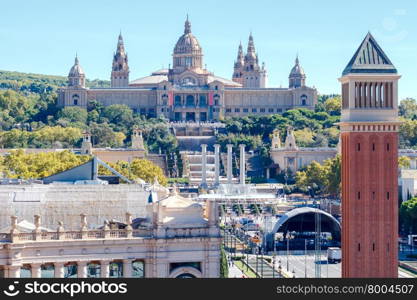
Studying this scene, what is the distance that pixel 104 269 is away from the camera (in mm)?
58625

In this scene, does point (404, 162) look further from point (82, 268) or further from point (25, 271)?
point (25, 271)

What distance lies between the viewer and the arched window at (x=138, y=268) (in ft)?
195

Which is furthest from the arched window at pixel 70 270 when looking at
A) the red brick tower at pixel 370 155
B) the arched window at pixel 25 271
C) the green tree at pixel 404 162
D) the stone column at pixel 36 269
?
the green tree at pixel 404 162

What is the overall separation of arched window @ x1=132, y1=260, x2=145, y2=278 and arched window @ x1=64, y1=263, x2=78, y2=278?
251 centimetres

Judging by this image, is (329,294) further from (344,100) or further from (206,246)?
(344,100)

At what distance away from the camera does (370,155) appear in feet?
240

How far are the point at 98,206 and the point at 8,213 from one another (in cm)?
431

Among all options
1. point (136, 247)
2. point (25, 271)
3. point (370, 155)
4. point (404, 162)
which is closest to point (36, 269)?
point (25, 271)

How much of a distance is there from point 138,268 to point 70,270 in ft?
9.92

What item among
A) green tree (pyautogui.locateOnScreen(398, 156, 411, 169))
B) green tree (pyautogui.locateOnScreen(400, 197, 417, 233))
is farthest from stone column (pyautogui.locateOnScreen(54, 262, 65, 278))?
green tree (pyautogui.locateOnScreen(398, 156, 411, 169))

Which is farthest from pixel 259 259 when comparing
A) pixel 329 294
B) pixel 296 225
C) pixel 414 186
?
pixel 329 294

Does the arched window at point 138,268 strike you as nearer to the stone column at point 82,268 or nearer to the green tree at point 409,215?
the stone column at point 82,268

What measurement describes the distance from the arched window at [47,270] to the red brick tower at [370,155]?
1967 centimetres

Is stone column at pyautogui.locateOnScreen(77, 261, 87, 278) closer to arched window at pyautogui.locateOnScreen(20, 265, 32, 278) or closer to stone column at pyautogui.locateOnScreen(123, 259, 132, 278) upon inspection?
stone column at pyautogui.locateOnScreen(123, 259, 132, 278)
